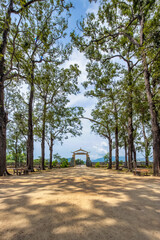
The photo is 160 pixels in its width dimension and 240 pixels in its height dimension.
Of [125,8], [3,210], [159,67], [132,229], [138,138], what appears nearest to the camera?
[132,229]

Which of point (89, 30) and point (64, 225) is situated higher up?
point (89, 30)

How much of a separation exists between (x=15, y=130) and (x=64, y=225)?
73.4ft

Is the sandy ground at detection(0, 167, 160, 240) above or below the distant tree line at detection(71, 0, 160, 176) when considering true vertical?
below

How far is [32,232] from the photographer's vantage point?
5.80 ft

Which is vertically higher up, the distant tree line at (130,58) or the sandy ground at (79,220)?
the distant tree line at (130,58)

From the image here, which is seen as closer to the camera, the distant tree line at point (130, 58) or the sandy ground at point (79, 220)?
the sandy ground at point (79, 220)

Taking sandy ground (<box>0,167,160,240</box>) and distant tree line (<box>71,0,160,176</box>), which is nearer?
sandy ground (<box>0,167,160,240</box>)

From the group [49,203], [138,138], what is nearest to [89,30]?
[49,203]

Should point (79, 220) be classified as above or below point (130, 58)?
below

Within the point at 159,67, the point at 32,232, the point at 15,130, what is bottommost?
the point at 32,232

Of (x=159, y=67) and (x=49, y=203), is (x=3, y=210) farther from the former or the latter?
(x=159, y=67)

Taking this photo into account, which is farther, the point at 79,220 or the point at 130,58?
the point at 130,58

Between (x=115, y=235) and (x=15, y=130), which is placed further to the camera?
(x=15, y=130)

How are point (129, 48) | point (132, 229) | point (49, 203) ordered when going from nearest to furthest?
point (132, 229) → point (49, 203) → point (129, 48)
